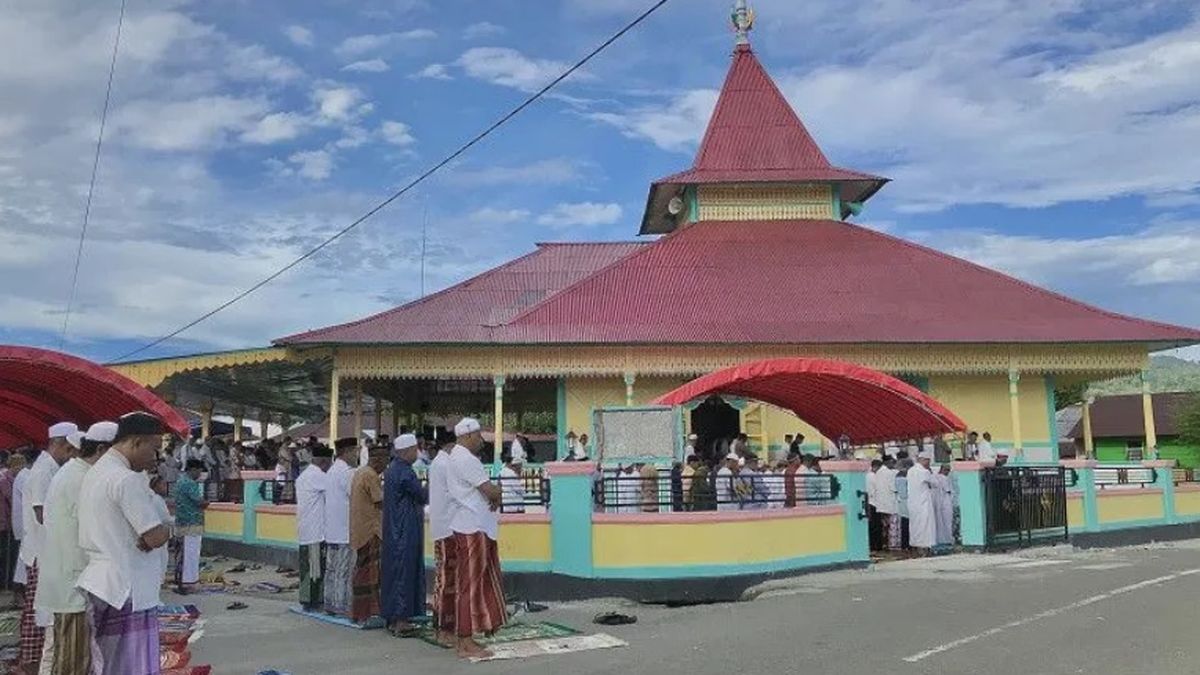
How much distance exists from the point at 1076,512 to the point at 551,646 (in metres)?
11.2

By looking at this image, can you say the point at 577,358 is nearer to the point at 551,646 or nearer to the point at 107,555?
the point at 551,646

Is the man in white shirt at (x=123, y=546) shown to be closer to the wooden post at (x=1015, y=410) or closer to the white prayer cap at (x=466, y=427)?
the white prayer cap at (x=466, y=427)

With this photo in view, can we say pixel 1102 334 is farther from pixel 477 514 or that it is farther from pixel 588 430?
pixel 477 514

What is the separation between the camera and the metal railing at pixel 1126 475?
17953mm

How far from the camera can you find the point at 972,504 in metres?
14.2

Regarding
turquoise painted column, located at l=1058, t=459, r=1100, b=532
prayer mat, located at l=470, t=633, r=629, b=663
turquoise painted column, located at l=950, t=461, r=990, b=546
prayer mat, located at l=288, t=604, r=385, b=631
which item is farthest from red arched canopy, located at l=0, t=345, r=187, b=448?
turquoise painted column, located at l=1058, t=459, r=1100, b=532

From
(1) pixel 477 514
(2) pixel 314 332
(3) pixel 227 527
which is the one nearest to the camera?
(1) pixel 477 514

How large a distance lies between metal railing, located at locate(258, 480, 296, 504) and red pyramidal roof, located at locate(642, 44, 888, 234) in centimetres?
1236

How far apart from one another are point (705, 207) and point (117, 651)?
2091 centimetres

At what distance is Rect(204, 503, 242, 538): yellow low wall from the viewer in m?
16.8

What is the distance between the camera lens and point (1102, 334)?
69.4ft

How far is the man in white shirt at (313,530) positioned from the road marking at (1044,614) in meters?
5.67

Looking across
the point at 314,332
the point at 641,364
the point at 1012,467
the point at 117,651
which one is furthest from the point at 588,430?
the point at 117,651

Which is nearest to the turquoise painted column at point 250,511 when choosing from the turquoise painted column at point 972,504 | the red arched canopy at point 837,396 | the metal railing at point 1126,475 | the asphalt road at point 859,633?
the asphalt road at point 859,633
